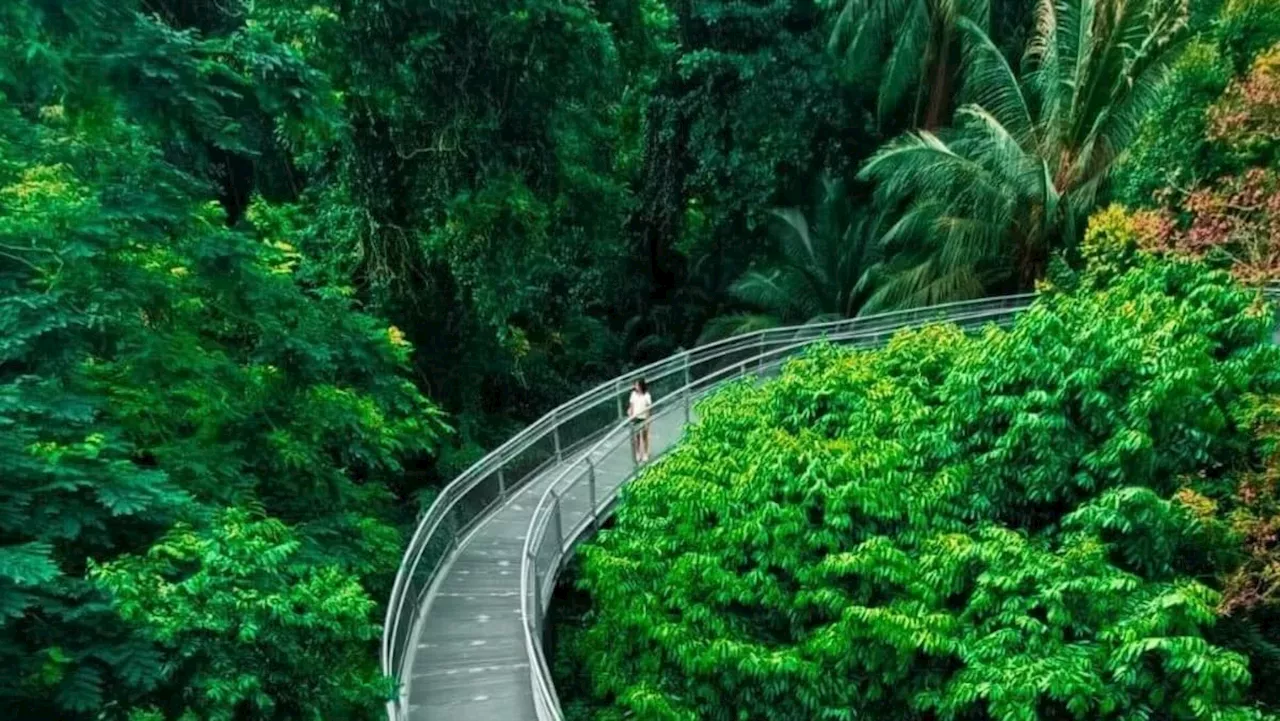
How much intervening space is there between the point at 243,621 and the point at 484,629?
406 centimetres

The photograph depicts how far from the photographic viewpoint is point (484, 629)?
899cm

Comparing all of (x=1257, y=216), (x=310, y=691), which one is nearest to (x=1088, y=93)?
(x=1257, y=216)

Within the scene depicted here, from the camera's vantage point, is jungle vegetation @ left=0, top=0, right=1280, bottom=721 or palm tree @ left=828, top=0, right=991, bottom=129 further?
palm tree @ left=828, top=0, right=991, bottom=129

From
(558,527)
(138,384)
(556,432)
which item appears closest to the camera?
(138,384)

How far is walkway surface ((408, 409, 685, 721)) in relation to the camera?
7.80 metres

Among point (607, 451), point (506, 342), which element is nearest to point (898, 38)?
point (506, 342)

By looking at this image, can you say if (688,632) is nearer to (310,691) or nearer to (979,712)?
(979,712)

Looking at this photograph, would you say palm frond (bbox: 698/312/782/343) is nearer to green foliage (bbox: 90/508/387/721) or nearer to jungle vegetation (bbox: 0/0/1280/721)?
jungle vegetation (bbox: 0/0/1280/721)

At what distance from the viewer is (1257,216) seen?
845 centimetres

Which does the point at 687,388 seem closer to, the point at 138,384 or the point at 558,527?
the point at 558,527

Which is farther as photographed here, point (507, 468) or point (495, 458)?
point (507, 468)

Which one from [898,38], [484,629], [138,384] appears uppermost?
[898,38]

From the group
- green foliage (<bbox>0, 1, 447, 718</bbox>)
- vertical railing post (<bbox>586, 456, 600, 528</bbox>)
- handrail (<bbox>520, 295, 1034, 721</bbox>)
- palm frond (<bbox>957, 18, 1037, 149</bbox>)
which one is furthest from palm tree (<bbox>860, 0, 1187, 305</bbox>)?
green foliage (<bbox>0, 1, 447, 718</bbox>)

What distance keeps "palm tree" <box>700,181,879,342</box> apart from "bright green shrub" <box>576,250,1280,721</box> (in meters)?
10.4
